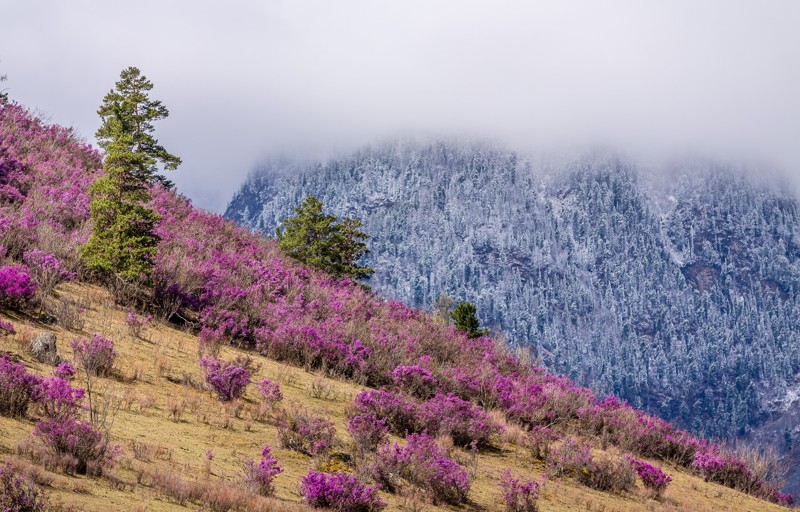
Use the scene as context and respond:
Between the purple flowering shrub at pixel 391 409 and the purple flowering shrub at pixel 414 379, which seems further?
the purple flowering shrub at pixel 414 379

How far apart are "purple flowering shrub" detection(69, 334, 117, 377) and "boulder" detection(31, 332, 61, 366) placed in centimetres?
24

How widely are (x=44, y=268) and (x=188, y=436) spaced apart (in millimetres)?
6132

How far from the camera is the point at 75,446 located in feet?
18.9

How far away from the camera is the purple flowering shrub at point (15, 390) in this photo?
21.9 feet

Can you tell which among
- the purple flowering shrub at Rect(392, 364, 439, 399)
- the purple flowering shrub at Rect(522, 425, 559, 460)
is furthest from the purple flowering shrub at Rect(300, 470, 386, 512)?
the purple flowering shrub at Rect(392, 364, 439, 399)

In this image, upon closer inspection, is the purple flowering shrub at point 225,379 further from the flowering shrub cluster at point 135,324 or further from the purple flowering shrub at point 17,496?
the purple flowering shrub at point 17,496

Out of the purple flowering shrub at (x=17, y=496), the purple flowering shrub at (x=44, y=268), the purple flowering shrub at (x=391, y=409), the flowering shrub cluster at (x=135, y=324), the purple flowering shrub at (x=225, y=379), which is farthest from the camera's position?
the purple flowering shrub at (x=44, y=268)

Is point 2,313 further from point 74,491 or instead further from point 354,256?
point 354,256

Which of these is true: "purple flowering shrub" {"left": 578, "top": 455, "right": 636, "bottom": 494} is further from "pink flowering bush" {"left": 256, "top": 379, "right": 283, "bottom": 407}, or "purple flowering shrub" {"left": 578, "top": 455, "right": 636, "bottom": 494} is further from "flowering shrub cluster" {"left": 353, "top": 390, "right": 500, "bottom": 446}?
"pink flowering bush" {"left": 256, "top": 379, "right": 283, "bottom": 407}

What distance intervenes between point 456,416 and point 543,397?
475 centimetres

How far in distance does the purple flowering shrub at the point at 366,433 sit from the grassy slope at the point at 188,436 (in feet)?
1.94

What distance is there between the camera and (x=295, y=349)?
550 inches

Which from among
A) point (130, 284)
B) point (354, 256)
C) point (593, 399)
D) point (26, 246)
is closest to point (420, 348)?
point (593, 399)

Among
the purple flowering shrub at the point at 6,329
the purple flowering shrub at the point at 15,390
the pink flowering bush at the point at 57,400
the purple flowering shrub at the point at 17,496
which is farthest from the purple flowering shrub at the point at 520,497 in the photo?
the purple flowering shrub at the point at 6,329
